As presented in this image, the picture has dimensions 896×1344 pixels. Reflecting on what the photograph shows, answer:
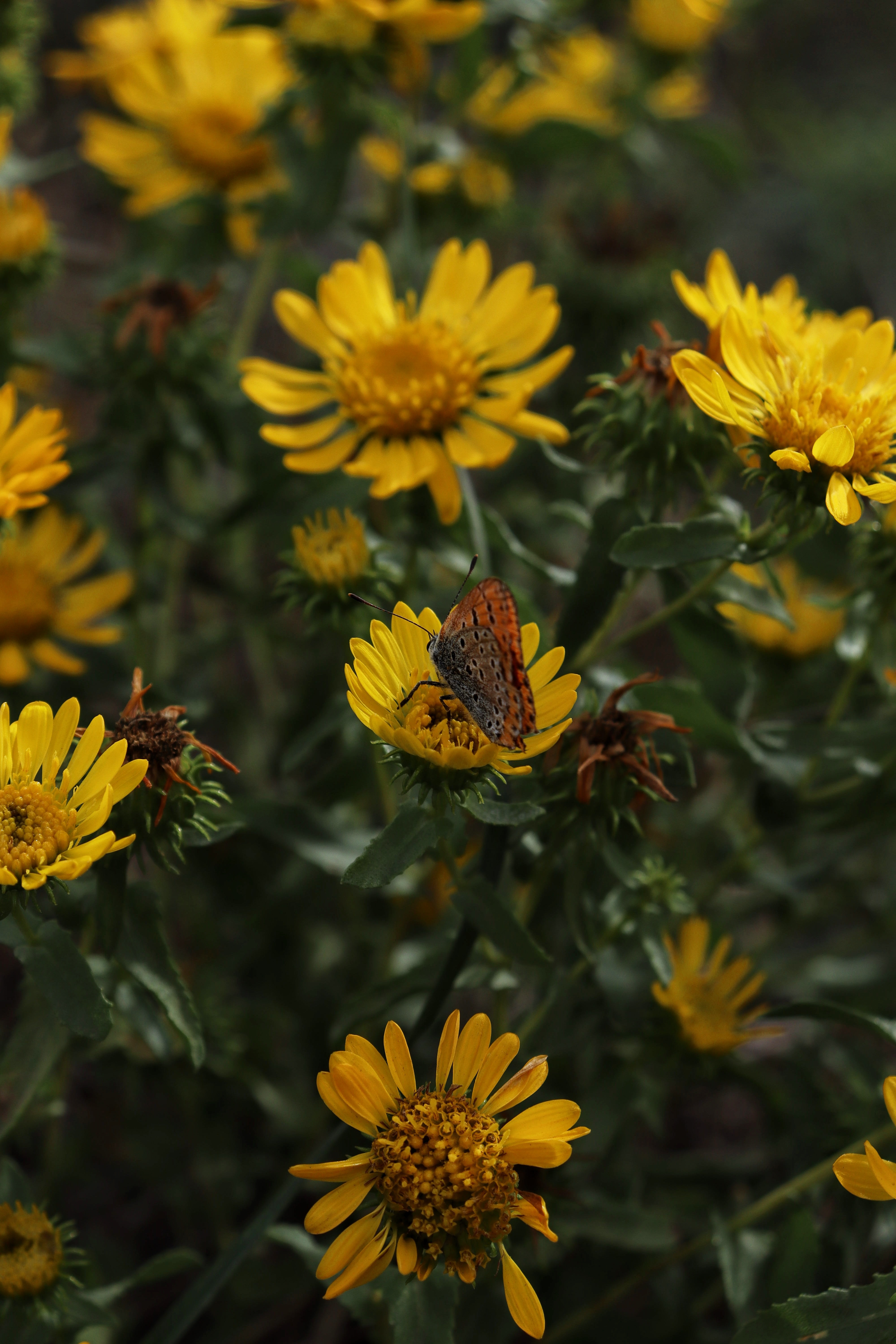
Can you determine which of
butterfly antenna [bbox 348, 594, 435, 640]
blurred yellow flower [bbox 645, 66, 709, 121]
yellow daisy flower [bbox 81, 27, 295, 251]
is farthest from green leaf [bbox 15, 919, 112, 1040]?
blurred yellow flower [bbox 645, 66, 709, 121]

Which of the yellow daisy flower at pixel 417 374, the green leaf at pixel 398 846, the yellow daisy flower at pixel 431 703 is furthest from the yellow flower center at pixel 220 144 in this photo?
the green leaf at pixel 398 846

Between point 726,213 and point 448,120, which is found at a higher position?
point 448,120

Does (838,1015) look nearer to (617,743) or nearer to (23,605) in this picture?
(617,743)

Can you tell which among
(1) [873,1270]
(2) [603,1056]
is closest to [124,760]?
(2) [603,1056]

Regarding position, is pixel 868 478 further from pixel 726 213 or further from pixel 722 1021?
pixel 726 213

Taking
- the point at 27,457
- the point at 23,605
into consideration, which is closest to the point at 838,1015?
the point at 27,457

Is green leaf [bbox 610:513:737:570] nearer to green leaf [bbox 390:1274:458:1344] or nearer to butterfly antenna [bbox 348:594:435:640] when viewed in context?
butterfly antenna [bbox 348:594:435:640]
